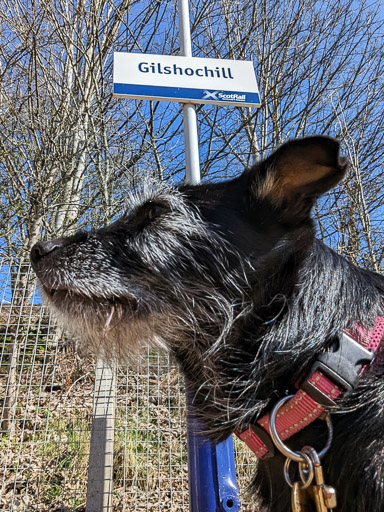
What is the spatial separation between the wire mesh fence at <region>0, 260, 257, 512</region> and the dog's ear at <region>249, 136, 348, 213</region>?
199cm

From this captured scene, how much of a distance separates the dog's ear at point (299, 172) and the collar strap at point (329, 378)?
556mm

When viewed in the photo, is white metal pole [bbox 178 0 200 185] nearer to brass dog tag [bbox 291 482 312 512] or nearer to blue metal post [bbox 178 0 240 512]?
blue metal post [bbox 178 0 240 512]

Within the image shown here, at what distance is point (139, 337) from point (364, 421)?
3.14 feet

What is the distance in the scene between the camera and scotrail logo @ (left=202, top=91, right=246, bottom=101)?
3.20 meters

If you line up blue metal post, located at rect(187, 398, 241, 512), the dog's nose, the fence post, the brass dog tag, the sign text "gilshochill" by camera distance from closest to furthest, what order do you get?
the brass dog tag
the dog's nose
blue metal post, located at rect(187, 398, 241, 512)
the fence post
the sign text "gilshochill"

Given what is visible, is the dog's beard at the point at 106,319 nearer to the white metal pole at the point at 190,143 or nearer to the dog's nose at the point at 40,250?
the dog's nose at the point at 40,250

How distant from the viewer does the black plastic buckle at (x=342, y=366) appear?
125 centimetres

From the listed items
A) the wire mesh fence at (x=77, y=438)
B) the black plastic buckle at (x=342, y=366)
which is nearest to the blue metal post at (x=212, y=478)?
the wire mesh fence at (x=77, y=438)

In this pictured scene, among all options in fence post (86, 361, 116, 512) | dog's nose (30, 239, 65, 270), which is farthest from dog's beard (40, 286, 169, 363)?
fence post (86, 361, 116, 512)

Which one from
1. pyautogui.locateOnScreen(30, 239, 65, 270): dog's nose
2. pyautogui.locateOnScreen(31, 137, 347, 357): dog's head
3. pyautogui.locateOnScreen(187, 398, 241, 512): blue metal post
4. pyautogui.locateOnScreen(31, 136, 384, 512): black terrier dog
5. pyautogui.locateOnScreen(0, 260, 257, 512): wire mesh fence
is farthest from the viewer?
pyautogui.locateOnScreen(0, 260, 257, 512): wire mesh fence

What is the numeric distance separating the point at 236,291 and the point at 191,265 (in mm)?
236

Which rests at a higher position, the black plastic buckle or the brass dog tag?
the black plastic buckle

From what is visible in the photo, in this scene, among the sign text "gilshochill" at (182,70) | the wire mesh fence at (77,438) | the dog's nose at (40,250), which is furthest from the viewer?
the wire mesh fence at (77,438)

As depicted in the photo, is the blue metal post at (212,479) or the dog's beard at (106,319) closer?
the dog's beard at (106,319)
